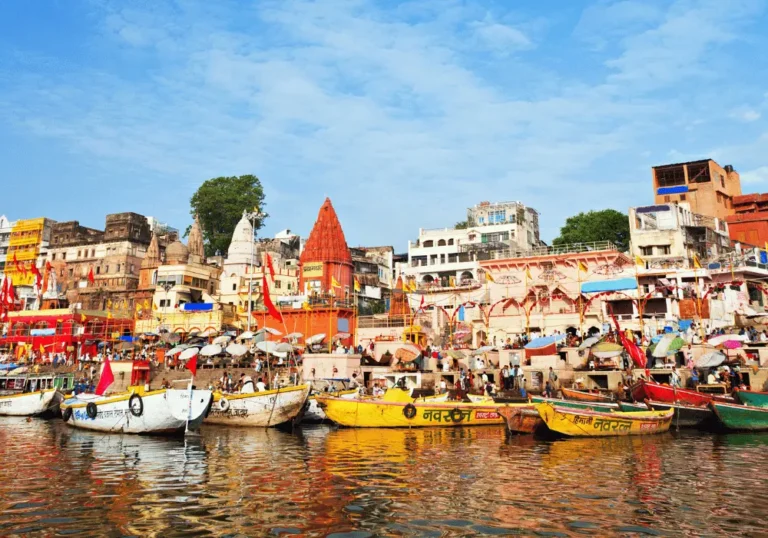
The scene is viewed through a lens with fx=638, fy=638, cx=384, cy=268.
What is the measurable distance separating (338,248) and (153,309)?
54.9 feet

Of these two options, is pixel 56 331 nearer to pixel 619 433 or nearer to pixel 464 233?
pixel 464 233

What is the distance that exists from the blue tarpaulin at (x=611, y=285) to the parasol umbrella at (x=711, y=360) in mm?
13240

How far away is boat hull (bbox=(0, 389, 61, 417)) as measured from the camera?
31.0m

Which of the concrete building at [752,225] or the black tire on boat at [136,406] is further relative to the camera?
the concrete building at [752,225]

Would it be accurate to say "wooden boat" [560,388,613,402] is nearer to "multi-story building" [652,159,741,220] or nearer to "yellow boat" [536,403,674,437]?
"yellow boat" [536,403,674,437]

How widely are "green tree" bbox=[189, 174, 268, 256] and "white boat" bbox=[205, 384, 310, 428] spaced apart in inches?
1981

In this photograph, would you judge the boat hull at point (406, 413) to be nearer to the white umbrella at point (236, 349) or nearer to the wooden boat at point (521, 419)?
the wooden boat at point (521, 419)

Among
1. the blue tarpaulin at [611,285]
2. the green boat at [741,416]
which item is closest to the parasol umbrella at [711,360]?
the green boat at [741,416]

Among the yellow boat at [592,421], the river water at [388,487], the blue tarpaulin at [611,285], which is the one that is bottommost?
the river water at [388,487]

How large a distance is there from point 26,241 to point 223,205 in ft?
73.6

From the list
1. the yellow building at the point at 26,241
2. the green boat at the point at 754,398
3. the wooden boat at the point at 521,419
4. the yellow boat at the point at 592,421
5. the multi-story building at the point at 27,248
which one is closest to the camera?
the yellow boat at the point at 592,421

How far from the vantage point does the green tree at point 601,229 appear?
5631cm

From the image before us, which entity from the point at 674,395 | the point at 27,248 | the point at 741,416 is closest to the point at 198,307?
the point at 27,248

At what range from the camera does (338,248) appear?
53.3m
